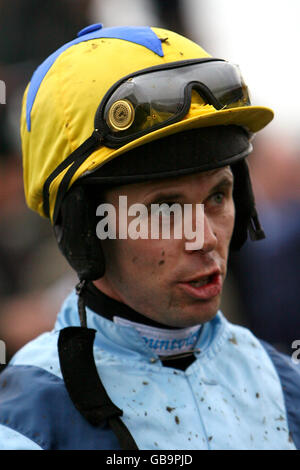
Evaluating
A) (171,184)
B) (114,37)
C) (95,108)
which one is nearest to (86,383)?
(171,184)

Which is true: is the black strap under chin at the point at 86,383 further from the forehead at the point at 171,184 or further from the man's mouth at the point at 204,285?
the forehead at the point at 171,184

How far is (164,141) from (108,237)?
1.29 ft

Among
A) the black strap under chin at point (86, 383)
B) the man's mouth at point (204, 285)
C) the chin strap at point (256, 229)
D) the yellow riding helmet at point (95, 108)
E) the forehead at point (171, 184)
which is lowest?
the black strap under chin at point (86, 383)

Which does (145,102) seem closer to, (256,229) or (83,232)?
(83,232)

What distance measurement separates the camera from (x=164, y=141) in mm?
2275

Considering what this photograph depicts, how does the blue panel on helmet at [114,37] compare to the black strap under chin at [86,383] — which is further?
the blue panel on helmet at [114,37]

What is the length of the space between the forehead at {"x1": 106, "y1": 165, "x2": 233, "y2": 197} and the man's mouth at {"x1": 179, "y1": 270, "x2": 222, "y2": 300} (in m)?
0.29

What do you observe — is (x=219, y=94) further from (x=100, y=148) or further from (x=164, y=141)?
(x=100, y=148)

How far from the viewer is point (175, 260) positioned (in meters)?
2.32

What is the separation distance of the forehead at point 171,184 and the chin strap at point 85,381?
39 cm

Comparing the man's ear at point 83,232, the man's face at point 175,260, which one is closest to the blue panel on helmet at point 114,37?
the man's ear at point 83,232

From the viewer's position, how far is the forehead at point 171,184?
2.31 metres
